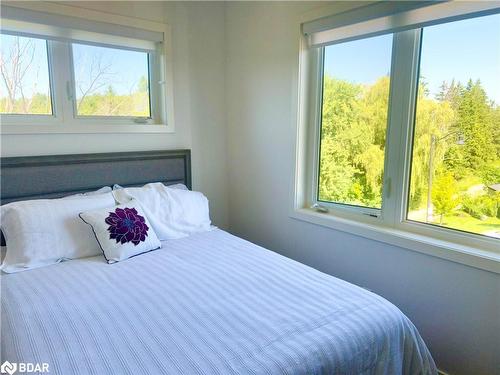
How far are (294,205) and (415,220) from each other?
0.83 metres

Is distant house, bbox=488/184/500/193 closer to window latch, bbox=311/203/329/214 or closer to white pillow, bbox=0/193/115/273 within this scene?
window latch, bbox=311/203/329/214

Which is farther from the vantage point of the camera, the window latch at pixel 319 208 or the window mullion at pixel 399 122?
the window latch at pixel 319 208

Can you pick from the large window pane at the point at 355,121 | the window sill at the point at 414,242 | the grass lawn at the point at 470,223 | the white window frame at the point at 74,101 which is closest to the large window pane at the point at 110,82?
the white window frame at the point at 74,101

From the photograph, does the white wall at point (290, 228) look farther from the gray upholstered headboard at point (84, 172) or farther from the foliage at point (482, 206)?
the gray upholstered headboard at point (84, 172)

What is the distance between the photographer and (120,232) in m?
1.94

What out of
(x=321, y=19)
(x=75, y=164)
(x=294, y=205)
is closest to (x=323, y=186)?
(x=294, y=205)

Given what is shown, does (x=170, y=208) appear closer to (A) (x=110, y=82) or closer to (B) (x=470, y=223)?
(A) (x=110, y=82)

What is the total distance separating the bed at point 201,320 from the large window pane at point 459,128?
0.71m

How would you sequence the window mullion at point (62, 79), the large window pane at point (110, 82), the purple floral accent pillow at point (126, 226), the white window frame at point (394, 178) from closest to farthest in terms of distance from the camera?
1. the white window frame at point (394, 178)
2. the purple floral accent pillow at point (126, 226)
3. the window mullion at point (62, 79)
4. the large window pane at point (110, 82)

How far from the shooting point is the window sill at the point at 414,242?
1.59m

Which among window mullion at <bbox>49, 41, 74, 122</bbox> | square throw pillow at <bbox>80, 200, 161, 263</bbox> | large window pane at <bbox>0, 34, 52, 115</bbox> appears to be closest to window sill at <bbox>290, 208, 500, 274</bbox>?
square throw pillow at <bbox>80, 200, 161, 263</bbox>

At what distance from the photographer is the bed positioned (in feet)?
3.64

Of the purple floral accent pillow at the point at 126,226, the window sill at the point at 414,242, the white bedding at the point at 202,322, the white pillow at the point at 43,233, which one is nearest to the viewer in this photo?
the white bedding at the point at 202,322

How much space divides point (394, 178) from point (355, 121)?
453mm
